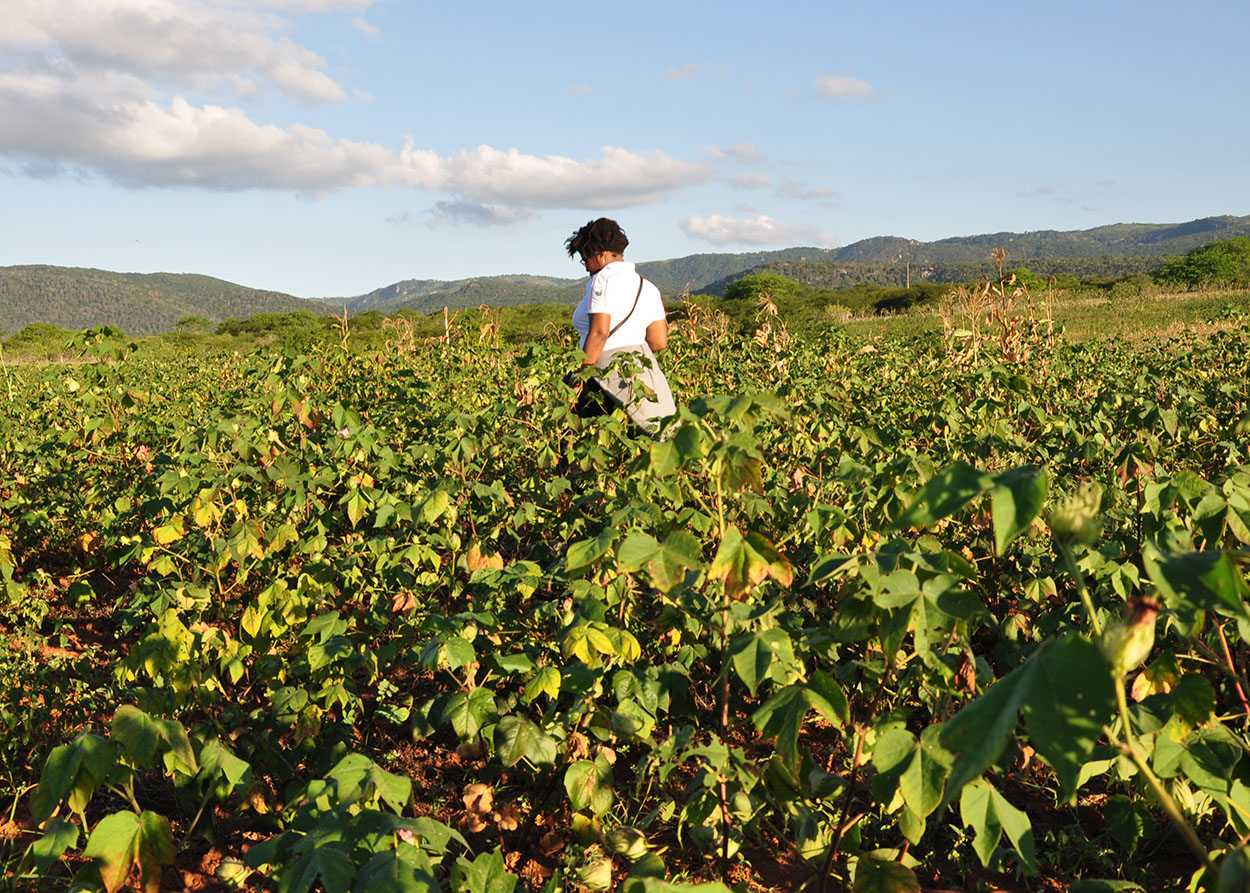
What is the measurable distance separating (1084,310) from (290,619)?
2342 centimetres

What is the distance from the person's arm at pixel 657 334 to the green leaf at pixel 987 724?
3993mm

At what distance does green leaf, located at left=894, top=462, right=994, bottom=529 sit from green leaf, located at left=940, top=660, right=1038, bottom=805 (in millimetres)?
195

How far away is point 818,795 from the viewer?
175 cm

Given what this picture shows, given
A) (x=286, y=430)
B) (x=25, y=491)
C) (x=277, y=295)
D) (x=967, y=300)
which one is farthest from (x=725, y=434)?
(x=277, y=295)

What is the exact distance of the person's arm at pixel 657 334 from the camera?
4.73m

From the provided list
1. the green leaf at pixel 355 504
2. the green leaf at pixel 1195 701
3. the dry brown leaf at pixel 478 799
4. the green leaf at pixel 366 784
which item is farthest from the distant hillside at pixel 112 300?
the green leaf at pixel 1195 701

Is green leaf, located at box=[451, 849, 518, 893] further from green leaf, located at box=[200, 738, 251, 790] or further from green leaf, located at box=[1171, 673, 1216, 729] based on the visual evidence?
green leaf, located at box=[1171, 673, 1216, 729]

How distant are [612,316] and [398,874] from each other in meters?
3.70

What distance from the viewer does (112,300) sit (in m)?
157

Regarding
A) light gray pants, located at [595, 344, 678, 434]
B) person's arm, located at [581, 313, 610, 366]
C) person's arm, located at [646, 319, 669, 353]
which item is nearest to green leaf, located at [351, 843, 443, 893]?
light gray pants, located at [595, 344, 678, 434]

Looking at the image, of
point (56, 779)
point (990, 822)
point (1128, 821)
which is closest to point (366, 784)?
point (56, 779)

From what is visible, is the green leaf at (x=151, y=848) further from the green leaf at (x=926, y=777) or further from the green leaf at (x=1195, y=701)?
the green leaf at (x=1195, y=701)

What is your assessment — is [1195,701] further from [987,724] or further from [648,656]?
[648,656]

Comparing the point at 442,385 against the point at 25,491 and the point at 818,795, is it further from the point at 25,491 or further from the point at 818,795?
the point at 818,795
